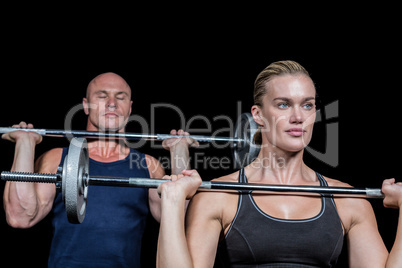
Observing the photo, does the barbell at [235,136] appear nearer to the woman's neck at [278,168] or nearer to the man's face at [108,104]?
the man's face at [108,104]

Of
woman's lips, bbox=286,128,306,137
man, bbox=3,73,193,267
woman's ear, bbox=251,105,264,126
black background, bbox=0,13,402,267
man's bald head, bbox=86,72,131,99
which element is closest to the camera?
woman's lips, bbox=286,128,306,137

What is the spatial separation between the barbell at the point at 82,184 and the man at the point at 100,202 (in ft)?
1.20

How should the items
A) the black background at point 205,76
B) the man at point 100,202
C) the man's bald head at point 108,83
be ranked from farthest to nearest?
the black background at point 205,76 → the man's bald head at point 108,83 → the man at point 100,202

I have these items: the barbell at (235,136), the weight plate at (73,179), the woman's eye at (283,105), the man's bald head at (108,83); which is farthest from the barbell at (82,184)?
the man's bald head at (108,83)

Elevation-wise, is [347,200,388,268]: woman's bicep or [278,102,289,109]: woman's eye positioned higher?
[278,102,289,109]: woman's eye

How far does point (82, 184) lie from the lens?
133 centimetres

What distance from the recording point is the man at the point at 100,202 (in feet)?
5.52

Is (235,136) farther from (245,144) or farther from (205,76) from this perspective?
(205,76)

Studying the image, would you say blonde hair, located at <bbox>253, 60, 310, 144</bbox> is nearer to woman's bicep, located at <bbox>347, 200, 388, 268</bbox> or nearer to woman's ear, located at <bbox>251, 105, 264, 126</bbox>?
woman's ear, located at <bbox>251, 105, 264, 126</bbox>

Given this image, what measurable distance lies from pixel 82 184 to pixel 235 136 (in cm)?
106

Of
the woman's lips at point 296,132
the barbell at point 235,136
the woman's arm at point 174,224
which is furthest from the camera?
the barbell at point 235,136

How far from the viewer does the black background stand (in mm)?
2420

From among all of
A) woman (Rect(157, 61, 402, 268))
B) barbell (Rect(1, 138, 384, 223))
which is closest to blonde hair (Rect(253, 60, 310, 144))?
woman (Rect(157, 61, 402, 268))

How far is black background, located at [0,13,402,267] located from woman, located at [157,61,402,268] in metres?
1.04
